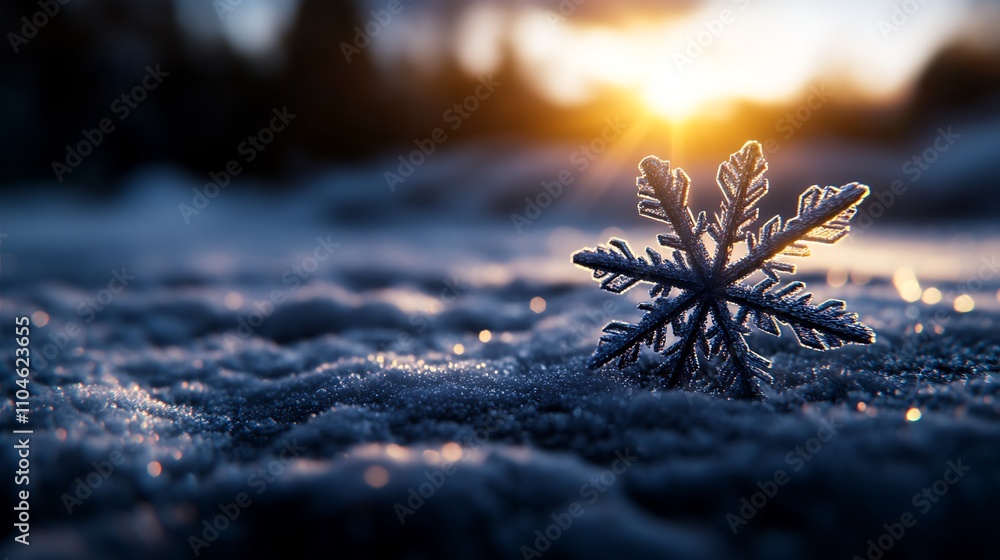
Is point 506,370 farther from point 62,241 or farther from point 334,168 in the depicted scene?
point 334,168

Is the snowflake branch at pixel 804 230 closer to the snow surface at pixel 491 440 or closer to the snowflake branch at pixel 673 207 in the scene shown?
the snowflake branch at pixel 673 207

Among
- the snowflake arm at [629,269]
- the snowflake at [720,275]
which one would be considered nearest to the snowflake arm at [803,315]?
the snowflake at [720,275]

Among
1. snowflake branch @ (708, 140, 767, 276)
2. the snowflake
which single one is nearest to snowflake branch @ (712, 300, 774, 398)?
the snowflake

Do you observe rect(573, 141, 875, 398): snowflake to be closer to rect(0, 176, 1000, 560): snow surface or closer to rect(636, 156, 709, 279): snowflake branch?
rect(636, 156, 709, 279): snowflake branch

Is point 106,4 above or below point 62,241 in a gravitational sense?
above

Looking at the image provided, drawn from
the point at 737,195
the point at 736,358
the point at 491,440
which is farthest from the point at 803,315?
the point at 491,440

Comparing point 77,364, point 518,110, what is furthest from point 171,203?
point 77,364

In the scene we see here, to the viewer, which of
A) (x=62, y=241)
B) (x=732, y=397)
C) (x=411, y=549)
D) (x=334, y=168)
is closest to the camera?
(x=411, y=549)
